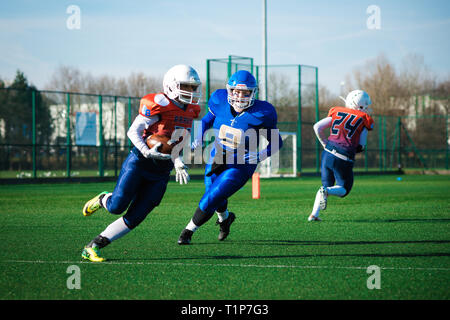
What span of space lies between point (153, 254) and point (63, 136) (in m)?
20.5

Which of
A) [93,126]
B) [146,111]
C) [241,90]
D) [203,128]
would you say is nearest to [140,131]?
[146,111]

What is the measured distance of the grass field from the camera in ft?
16.1

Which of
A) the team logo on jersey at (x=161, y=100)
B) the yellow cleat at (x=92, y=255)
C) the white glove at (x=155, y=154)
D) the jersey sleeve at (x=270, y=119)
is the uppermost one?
Answer: the team logo on jersey at (x=161, y=100)

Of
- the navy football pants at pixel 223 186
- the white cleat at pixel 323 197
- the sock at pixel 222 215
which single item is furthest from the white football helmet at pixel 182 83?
the white cleat at pixel 323 197

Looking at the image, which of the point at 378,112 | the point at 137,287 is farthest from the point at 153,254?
the point at 378,112

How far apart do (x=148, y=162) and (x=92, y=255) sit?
3.75 feet

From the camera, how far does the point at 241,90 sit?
7.22m

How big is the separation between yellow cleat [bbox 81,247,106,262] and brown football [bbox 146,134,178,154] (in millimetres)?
1247

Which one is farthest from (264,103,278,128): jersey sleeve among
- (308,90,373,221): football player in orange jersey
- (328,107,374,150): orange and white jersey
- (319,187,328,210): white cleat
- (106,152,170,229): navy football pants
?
(328,107,374,150): orange and white jersey

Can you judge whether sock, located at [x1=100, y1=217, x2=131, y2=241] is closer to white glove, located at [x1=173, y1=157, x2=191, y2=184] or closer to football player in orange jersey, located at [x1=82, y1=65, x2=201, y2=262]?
football player in orange jersey, located at [x1=82, y1=65, x2=201, y2=262]

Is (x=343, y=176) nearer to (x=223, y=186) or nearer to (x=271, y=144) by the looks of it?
(x=271, y=144)

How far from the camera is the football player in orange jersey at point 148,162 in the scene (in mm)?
6395

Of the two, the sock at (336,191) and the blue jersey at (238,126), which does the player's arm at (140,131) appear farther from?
the sock at (336,191)
